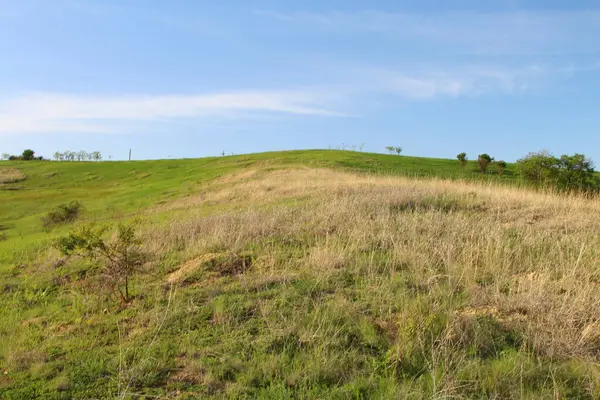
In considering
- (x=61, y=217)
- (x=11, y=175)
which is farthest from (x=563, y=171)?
(x=11, y=175)

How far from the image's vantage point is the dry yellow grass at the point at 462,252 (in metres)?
4.80

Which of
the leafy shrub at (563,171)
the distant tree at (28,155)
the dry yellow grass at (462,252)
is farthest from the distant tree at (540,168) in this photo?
the distant tree at (28,155)

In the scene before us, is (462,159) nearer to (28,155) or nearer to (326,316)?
(326,316)

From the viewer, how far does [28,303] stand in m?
7.82

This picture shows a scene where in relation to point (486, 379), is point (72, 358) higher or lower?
lower

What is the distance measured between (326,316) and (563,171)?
23.6 m

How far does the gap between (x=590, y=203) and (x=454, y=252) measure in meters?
8.23

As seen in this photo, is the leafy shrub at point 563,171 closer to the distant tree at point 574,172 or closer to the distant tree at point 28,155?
the distant tree at point 574,172

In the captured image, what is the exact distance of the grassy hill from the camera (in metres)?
4.03

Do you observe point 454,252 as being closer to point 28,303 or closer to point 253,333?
point 253,333

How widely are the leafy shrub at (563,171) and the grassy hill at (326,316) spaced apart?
15092 mm

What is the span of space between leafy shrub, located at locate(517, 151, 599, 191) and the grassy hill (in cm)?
1509

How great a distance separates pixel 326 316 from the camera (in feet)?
16.6

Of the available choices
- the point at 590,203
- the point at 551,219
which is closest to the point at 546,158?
the point at 590,203
